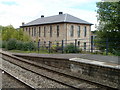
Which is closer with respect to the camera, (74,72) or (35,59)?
(74,72)

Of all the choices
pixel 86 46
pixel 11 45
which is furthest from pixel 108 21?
pixel 11 45

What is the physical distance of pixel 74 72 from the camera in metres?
9.30

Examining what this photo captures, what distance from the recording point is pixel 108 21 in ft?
66.4

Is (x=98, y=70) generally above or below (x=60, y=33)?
below

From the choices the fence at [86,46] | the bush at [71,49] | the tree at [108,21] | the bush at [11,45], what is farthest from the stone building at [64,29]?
the bush at [71,49]

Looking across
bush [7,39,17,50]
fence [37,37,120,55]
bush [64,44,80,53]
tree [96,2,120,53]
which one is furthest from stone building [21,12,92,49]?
bush [64,44,80,53]

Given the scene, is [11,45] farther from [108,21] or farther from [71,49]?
[108,21]

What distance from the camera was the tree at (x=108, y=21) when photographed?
19.2m

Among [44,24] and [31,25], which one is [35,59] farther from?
[31,25]

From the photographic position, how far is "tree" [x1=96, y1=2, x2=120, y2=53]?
1919 centimetres

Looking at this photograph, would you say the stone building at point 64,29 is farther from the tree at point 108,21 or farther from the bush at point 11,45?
the bush at point 11,45

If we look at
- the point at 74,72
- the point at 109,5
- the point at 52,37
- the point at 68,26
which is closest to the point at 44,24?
the point at 52,37

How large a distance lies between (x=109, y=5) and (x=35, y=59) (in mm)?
13025

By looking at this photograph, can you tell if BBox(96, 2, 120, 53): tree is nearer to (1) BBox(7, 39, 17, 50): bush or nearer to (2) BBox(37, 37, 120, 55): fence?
(2) BBox(37, 37, 120, 55): fence
